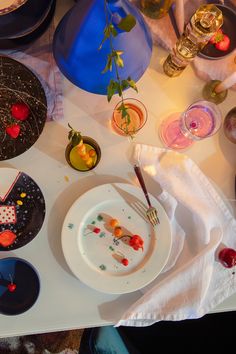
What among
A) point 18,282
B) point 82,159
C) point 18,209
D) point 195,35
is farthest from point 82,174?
point 195,35

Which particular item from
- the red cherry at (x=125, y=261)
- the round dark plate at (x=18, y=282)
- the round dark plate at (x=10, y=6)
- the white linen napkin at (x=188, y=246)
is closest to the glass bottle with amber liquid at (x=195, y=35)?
the white linen napkin at (x=188, y=246)

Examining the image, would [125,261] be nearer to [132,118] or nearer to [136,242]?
[136,242]

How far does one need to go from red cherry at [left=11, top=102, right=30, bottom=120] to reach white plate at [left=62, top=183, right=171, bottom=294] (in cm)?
21

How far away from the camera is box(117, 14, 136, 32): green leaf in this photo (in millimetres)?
610

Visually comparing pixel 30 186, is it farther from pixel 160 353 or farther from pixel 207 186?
pixel 160 353

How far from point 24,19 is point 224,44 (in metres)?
0.45

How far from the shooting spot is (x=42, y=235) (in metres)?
0.87

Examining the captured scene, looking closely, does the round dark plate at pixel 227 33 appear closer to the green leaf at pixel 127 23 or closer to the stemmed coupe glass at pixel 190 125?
the stemmed coupe glass at pixel 190 125

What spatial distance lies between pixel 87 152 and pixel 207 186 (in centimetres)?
28

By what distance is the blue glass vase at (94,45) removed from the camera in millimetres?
649

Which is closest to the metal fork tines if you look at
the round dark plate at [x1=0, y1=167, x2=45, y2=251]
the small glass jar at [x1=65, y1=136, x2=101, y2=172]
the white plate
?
the white plate

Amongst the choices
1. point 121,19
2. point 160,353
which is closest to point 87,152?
point 121,19

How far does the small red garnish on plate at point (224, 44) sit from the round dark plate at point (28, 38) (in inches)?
14.8

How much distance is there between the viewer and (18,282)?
0.86 m
